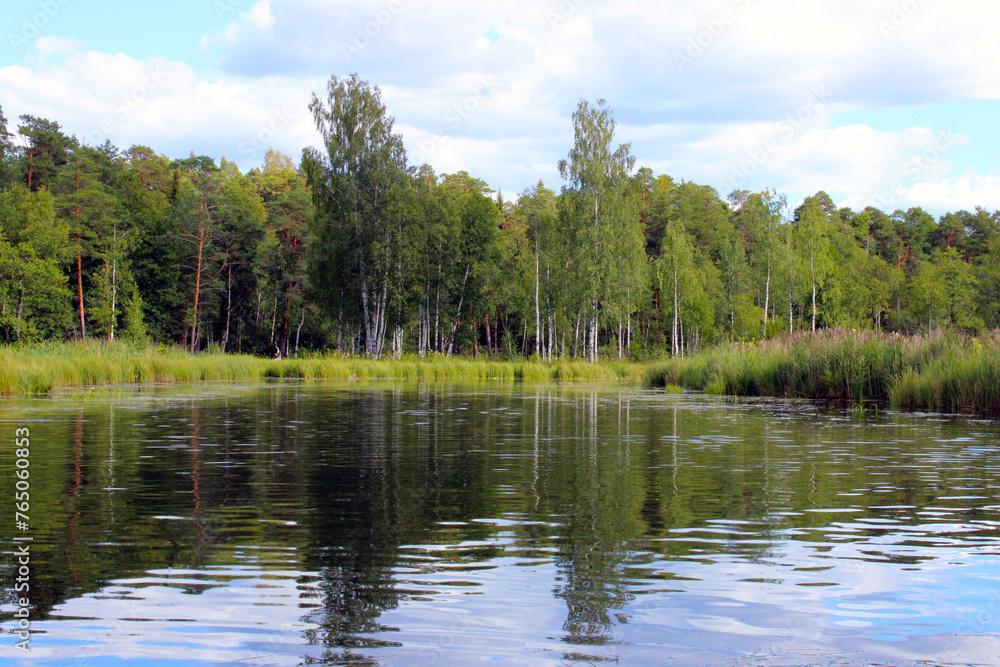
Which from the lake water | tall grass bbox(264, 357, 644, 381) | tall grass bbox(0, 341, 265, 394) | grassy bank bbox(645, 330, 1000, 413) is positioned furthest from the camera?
tall grass bbox(264, 357, 644, 381)

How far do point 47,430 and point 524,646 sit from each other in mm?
11306

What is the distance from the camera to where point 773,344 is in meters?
26.9

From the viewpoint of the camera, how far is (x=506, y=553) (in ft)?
16.8

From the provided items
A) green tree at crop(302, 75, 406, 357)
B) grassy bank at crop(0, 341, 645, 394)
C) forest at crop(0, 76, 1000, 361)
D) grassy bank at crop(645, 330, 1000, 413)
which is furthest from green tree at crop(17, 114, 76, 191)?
grassy bank at crop(645, 330, 1000, 413)

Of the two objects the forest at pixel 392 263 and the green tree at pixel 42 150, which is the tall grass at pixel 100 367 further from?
the green tree at pixel 42 150

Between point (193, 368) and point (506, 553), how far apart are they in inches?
1127

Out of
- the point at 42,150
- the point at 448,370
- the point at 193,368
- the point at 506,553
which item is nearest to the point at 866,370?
the point at 506,553

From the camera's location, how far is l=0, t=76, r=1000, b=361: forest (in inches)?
1971

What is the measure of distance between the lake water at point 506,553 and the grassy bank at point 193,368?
1392 cm

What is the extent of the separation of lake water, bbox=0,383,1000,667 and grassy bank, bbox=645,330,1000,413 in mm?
7139

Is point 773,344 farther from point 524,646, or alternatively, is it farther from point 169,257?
point 169,257

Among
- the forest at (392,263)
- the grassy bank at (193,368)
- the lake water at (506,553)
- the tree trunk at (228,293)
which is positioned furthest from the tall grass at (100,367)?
the tree trunk at (228,293)

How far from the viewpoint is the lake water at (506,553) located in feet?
11.6

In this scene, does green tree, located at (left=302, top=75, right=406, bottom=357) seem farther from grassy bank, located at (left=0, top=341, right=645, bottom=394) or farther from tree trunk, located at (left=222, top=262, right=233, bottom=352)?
tree trunk, located at (left=222, top=262, right=233, bottom=352)
